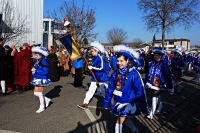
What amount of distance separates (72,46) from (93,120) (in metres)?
2.55

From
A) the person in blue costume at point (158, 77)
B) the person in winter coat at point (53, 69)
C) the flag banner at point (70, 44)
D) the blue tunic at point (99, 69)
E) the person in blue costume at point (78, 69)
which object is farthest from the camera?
the person in winter coat at point (53, 69)

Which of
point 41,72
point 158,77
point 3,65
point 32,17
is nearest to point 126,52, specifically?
point 158,77

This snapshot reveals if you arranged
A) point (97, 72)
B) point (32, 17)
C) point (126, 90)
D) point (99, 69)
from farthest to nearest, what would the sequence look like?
point (32, 17)
point (97, 72)
point (99, 69)
point (126, 90)

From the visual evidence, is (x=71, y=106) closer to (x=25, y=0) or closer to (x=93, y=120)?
(x=93, y=120)

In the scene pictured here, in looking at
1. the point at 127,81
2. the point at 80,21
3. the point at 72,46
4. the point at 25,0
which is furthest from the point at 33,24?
the point at 127,81

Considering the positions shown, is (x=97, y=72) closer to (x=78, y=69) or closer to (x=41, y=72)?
(x=41, y=72)

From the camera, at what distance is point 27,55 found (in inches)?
372

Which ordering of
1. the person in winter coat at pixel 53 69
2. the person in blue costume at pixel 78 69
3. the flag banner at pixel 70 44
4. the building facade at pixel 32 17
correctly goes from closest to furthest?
the flag banner at pixel 70 44, the person in blue costume at pixel 78 69, the person in winter coat at pixel 53 69, the building facade at pixel 32 17

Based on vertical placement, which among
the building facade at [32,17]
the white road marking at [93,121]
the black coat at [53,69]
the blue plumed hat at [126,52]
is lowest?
the white road marking at [93,121]

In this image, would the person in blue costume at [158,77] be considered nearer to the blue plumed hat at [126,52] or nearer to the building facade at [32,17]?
the blue plumed hat at [126,52]

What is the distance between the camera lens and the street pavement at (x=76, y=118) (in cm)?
502

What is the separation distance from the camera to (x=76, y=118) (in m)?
5.78

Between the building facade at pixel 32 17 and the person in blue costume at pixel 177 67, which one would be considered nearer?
the person in blue costume at pixel 177 67

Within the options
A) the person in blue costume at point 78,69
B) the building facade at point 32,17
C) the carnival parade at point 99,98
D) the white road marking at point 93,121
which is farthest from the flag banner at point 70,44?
the building facade at point 32,17
